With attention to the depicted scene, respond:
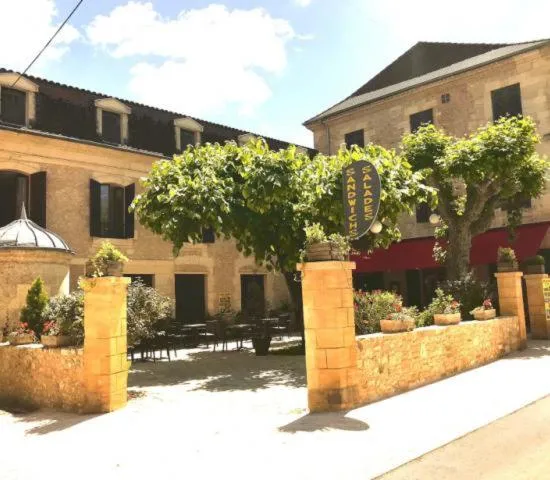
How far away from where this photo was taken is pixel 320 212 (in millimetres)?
11836

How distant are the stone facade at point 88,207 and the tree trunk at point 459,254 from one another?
8.81 meters

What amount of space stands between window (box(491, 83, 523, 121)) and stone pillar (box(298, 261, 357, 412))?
13.9m

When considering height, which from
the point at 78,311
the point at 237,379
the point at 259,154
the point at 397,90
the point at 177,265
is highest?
the point at 397,90

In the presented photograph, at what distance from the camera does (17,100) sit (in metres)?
15.3

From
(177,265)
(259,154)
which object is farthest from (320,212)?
(177,265)

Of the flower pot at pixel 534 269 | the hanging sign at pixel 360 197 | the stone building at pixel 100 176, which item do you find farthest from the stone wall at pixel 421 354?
the stone building at pixel 100 176

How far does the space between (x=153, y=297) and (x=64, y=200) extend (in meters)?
7.52

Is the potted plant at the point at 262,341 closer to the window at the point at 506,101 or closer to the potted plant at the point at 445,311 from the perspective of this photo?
the potted plant at the point at 445,311

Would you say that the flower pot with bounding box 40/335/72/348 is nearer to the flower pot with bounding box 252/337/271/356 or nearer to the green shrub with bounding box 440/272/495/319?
the flower pot with bounding box 252/337/271/356

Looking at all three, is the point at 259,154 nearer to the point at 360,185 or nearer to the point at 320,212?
the point at 320,212

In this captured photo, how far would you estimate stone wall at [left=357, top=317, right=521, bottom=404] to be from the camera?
7.57m

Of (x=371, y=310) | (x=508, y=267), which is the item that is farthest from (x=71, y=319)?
(x=508, y=267)

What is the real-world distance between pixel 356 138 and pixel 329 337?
16.7 m

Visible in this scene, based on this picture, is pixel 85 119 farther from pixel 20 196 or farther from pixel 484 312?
pixel 484 312
